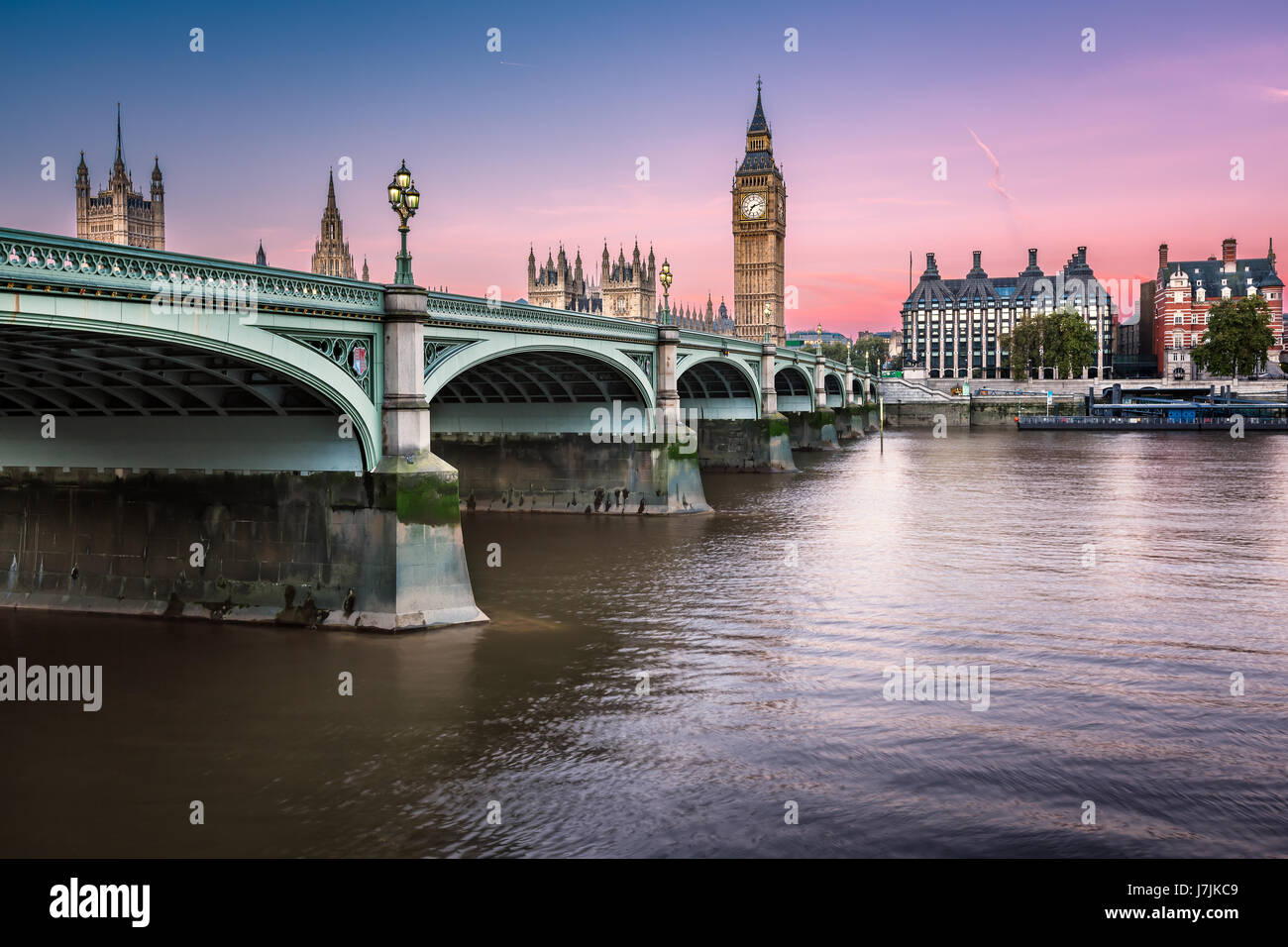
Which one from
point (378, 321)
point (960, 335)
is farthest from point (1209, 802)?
point (960, 335)

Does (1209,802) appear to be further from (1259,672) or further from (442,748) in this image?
(442,748)

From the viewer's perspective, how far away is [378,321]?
20.2 metres

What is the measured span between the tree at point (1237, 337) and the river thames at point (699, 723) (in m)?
104

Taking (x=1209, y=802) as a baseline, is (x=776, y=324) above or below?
above

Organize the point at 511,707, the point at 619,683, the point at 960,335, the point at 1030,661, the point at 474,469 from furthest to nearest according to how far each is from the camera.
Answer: the point at 960,335, the point at 474,469, the point at 1030,661, the point at 619,683, the point at 511,707

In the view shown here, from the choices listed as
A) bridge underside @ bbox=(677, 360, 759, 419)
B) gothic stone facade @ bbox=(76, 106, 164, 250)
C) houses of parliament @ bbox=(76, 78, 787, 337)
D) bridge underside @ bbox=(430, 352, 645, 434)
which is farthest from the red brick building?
gothic stone facade @ bbox=(76, 106, 164, 250)

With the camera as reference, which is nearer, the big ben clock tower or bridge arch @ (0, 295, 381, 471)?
bridge arch @ (0, 295, 381, 471)

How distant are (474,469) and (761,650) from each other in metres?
23.1

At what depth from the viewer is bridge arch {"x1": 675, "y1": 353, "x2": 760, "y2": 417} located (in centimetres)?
5556

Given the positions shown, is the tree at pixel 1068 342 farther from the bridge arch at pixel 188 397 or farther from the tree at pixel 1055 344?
the bridge arch at pixel 188 397

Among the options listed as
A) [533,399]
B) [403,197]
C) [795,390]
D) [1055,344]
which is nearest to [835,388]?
[795,390]

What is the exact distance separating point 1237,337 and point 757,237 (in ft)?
248

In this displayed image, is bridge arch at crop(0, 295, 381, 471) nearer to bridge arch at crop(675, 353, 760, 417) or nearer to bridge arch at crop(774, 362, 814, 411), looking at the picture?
bridge arch at crop(675, 353, 760, 417)

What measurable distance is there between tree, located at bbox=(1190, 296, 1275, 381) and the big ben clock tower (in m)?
63.9
